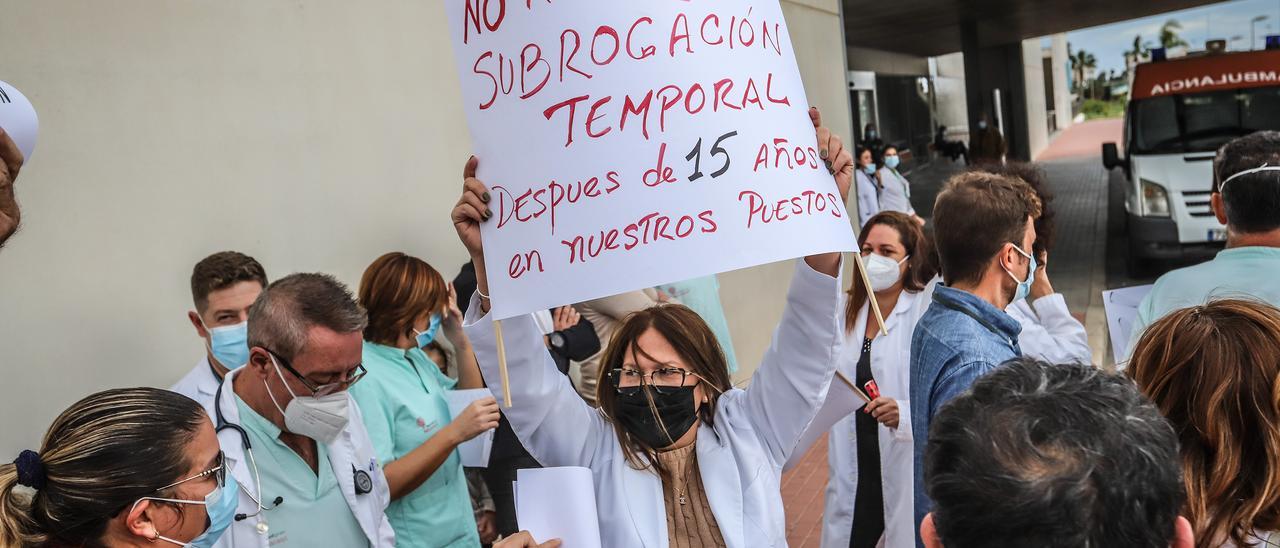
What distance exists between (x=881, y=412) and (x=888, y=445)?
24 centimetres

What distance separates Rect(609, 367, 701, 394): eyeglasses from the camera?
2.62 m

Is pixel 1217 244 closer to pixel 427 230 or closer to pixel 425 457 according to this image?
pixel 427 230

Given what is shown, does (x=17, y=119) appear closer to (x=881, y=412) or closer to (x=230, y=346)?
(x=230, y=346)

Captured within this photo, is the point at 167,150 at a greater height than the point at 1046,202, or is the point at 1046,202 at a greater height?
the point at 167,150

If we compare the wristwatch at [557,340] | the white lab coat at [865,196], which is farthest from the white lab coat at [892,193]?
the wristwatch at [557,340]

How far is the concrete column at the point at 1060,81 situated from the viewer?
61500mm

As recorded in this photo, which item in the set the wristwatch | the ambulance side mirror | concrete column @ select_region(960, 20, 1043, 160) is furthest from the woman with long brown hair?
concrete column @ select_region(960, 20, 1043, 160)

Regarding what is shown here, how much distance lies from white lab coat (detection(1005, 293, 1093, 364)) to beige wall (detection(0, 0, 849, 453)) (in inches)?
129

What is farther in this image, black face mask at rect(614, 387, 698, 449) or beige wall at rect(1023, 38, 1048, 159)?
beige wall at rect(1023, 38, 1048, 159)

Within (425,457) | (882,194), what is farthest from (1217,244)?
(425,457)

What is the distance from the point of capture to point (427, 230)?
19.3ft

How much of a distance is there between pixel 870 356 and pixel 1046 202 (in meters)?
0.95

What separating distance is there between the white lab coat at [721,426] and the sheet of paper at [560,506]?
0.23 m

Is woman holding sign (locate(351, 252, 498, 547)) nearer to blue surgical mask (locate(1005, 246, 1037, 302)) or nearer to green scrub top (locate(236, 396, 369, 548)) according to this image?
green scrub top (locate(236, 396, 369, 548))
